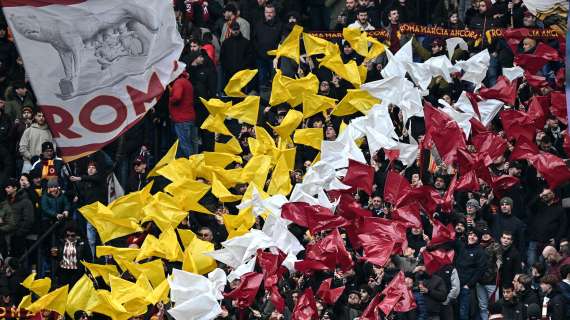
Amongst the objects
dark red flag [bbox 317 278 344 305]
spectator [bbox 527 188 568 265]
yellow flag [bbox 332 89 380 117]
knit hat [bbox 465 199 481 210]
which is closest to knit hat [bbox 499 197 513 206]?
knit hat [bbox 465 199 481 210]

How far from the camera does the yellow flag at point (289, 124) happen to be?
2769 centimetres

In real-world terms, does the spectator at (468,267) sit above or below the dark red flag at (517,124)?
below

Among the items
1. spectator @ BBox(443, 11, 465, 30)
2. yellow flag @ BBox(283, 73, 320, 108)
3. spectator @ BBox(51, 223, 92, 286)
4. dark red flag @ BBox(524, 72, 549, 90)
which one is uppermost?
spectator @ BBox(443, 11, 465, 30)

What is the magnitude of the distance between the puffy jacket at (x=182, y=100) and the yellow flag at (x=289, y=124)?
172cm

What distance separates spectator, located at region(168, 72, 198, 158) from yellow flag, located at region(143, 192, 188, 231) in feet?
8.87

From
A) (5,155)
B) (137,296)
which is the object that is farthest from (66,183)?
(137,296)

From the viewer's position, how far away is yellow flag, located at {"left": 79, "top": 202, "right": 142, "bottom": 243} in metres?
26.4

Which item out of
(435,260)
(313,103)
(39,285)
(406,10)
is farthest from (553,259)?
(406,10)

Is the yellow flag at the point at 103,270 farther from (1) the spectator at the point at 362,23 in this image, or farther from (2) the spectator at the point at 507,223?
(1) the spectator at the point at 362,23

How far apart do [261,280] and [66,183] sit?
486 centimetres

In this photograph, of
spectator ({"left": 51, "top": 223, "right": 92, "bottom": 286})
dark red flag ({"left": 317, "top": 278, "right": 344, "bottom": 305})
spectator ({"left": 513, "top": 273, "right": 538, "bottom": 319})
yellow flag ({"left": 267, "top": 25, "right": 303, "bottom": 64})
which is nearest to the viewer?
spectator ({"left": 513, "top": 273, "right": 538, "bottom": 319})

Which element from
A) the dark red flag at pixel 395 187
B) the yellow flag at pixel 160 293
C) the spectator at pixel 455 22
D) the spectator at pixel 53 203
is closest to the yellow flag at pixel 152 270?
the yellow flag at pixel 160 293

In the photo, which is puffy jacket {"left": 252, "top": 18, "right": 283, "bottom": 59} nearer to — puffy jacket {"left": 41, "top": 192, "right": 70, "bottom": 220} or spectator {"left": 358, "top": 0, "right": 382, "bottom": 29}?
spectator {"left": 358, "top": 0, "right": 382, "bottom": 29}

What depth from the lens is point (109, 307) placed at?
2508cm
